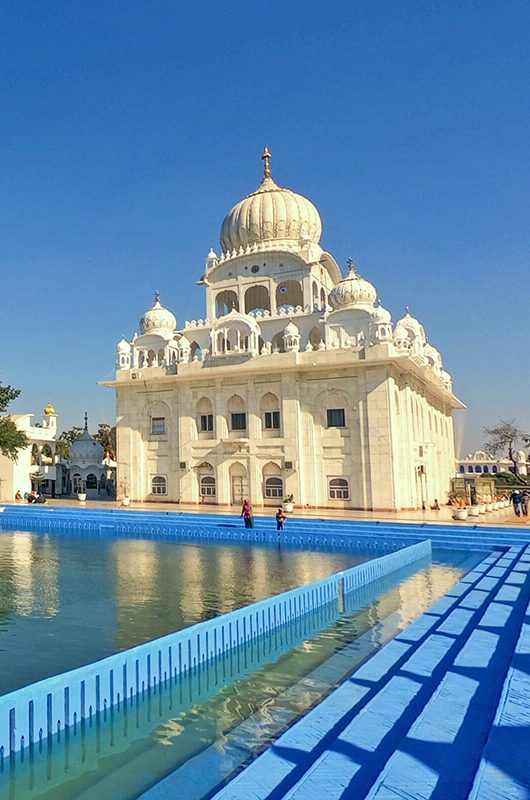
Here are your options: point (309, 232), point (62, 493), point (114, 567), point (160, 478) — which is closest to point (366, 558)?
point (114, 567)

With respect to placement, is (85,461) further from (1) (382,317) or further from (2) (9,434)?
(1) (382,317)

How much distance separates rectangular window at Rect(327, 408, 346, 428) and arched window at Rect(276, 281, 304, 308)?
8990mm

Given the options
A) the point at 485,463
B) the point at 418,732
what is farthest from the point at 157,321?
the point at 485,463

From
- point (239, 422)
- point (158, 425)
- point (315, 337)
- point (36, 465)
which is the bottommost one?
point (36, 465)

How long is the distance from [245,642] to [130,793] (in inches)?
139

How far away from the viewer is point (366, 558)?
49.6 ft

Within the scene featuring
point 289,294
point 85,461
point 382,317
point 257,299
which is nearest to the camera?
point 382,317

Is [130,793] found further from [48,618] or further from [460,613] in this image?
[460,613]

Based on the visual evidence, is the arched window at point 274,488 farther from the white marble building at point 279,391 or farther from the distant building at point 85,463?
the distant building at point 85,463

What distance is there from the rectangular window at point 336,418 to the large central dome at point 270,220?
11008 mm

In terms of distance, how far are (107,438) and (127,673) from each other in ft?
142

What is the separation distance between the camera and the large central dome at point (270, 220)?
105 feet

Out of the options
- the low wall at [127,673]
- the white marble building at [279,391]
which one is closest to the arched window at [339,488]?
the white marble building at [279,391]

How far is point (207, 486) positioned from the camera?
89.9 feet
